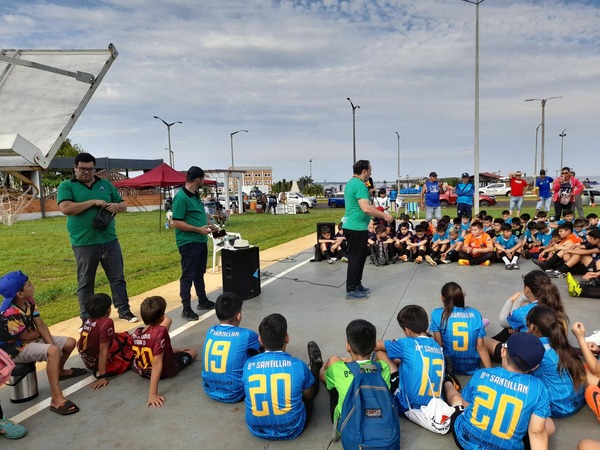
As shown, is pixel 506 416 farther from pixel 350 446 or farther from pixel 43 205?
pixel 43 205

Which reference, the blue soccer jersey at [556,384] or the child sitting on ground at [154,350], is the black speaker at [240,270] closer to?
the child sitting on ground at [154,350]

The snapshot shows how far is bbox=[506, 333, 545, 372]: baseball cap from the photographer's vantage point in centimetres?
248

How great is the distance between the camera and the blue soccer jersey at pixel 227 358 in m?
3.29

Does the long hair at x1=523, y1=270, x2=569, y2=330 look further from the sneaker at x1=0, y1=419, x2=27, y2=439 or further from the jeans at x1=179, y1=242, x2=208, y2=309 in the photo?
the sneaker at x1=0, y1=419, x2=27, y2=439

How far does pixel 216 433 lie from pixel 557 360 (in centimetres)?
252

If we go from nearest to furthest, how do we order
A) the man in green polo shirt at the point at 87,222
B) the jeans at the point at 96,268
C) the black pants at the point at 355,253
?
the man in green polo shirt at the point at 87,222
the jeans at the point at 96,268
the black pants at the point at 355,253

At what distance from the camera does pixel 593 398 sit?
3.02 m

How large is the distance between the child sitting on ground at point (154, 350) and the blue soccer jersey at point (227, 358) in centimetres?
45

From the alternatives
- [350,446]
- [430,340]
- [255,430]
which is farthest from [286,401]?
[430,340]

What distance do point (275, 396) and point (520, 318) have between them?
2.62 meters

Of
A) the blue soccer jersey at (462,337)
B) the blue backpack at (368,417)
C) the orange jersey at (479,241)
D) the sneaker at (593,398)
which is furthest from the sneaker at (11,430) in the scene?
the orange jersey at (479,241)

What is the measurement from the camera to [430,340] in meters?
3.12

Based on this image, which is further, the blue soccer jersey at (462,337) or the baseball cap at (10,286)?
the blue soccer jersey at (462,337)

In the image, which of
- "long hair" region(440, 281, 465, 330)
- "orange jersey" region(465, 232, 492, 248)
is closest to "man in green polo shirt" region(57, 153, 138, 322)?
"long hair" region(440, 281, 465, 330)
